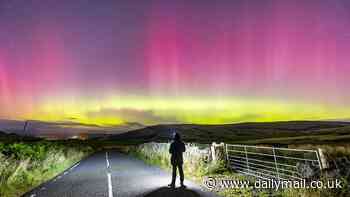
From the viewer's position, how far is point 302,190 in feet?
36.5

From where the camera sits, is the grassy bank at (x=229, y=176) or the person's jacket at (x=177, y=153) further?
the person's jacket at (x=177, y=153)

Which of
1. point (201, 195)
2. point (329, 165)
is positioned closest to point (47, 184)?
point (201, 195)

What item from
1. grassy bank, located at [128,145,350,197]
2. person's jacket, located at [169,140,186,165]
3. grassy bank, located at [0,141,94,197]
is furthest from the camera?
grassy bank, located at [0,141,94,197]

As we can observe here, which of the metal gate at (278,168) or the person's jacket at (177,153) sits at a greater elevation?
the person's jacket at (177,153)

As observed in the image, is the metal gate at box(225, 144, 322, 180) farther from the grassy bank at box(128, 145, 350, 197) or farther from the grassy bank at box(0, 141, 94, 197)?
the grassy bank at box(0, 141, 94, 197)

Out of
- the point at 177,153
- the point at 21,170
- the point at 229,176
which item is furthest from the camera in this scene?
the point at 21,170

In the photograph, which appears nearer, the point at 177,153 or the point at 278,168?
the point at 278,168

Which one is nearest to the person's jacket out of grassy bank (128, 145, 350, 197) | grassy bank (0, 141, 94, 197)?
grassy bank (128, 145, 350, 197)

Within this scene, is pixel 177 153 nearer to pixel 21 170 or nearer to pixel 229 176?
pixel 229 176

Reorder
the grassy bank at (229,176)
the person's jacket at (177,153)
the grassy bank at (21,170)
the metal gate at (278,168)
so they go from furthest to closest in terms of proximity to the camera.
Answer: the grassy bank at (21,170) < the person's jacket at (177,153) < the metal gate at (278,168) < the grassy bank at (229,176)

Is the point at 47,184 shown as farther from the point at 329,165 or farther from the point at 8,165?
the point at 329,165

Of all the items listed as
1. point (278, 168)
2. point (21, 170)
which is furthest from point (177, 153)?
point (21, 170)

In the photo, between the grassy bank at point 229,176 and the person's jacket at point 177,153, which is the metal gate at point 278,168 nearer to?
the grassy bank at point 229,176

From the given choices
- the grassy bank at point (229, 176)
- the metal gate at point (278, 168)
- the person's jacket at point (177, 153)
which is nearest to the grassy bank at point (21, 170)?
the person's jacket at point (177, 153)
